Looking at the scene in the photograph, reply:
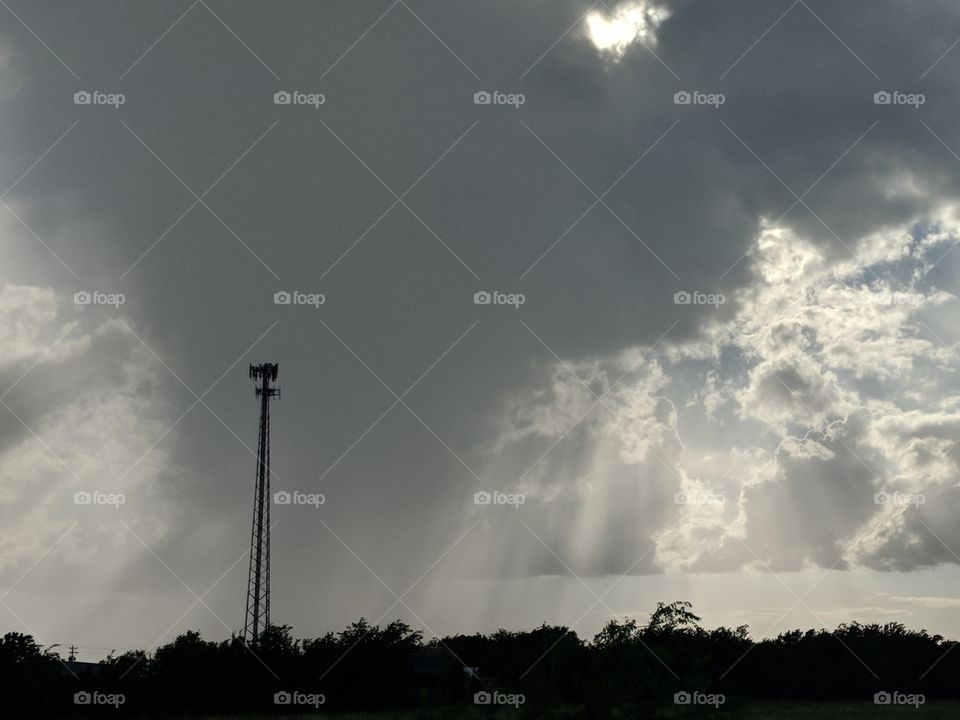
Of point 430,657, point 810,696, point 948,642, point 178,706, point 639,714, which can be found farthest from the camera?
point 430,657

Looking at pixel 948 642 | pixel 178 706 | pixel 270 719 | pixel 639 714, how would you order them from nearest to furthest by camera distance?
pixel 639 714 < pixel 270 719 < pixel 178 706 < pixel 948 642

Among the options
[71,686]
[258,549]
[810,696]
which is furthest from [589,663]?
[810,696]

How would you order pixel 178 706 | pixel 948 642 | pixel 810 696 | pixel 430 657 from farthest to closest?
pixel 430 657, pixel 948 642, pixel 810 696, pixel 178 706

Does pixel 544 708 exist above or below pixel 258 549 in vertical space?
below

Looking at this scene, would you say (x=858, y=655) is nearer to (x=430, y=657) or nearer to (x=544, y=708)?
(x=430, y=657)

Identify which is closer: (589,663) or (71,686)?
(589,663)

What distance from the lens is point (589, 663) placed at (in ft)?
104

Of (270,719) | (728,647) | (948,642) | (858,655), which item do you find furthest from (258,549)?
Result: (948,642)

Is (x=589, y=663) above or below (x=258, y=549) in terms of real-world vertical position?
below

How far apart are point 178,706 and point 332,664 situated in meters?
8.89

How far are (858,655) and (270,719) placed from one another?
4874 cm

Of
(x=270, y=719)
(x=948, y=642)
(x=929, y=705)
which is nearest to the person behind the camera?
(x=270, y=719)

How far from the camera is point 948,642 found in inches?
3369

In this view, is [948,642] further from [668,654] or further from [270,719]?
[668,654]
